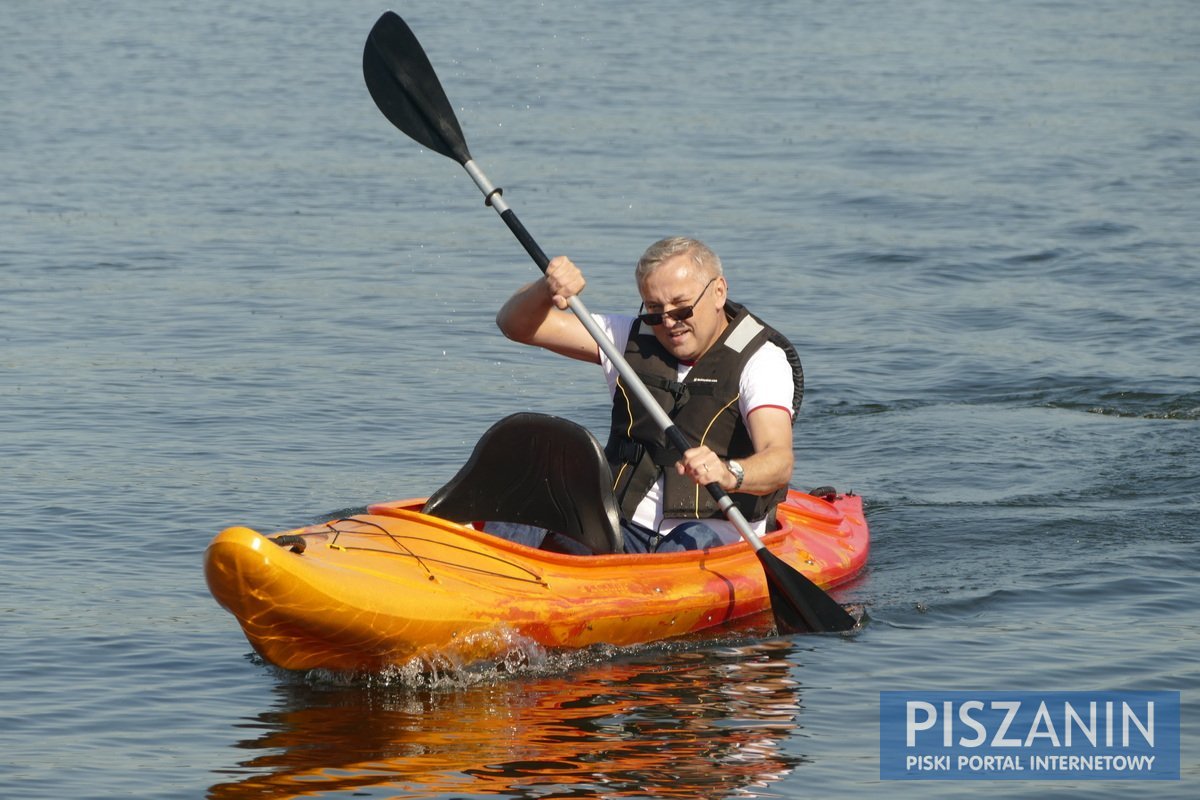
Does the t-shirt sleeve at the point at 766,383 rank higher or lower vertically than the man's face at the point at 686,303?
lower

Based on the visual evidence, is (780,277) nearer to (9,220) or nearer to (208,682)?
(9,220)

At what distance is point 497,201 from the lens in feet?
20.0

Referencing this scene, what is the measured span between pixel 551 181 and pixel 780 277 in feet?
11.0

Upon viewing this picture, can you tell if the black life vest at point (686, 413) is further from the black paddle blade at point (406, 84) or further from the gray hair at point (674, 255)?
the black paddle blade at point (406, 84)

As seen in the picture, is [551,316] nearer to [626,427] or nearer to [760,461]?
[626,427]

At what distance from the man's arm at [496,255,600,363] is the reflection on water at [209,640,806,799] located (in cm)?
105

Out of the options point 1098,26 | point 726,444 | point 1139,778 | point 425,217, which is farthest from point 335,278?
point 1098,26

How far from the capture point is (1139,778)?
480 centimetres

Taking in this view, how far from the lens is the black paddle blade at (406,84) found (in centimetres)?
654

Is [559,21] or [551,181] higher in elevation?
[559,21]
